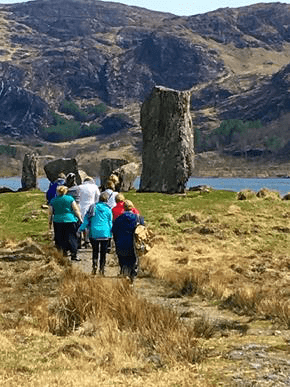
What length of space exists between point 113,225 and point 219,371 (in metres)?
7.39

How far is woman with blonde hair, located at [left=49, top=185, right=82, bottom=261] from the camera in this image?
1761cm

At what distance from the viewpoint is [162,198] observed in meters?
34.8

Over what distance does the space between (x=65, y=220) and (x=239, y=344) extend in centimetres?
947

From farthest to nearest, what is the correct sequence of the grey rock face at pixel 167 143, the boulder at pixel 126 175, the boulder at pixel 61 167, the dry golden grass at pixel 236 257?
1. the boulder at pixel 61 167
2. the boulder at pixel 126 175
3. the grey rock face at pixel 167 143
4. the dry golden grass at pixel 236 257

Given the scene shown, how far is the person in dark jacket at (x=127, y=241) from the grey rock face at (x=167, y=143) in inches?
939

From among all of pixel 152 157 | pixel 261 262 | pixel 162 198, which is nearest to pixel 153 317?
pixel 261 262

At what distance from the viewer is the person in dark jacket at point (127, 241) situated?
14.4m

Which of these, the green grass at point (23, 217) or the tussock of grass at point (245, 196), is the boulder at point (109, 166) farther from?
the tussock of grass at point (245, 196)

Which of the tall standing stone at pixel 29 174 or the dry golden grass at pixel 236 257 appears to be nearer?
the dry golden grass at pixel 236 257

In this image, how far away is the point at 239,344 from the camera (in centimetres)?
904

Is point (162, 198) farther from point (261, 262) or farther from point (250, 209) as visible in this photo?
point (261, 262)

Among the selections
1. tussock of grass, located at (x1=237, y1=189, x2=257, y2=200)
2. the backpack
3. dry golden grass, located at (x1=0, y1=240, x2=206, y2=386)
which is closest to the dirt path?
dry golden grass, located at (x1=0, y1=240, x2=206, y2=386)

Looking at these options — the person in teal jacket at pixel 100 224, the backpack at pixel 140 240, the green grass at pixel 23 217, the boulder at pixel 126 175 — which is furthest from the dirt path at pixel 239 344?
the boulder at pixel 126 175

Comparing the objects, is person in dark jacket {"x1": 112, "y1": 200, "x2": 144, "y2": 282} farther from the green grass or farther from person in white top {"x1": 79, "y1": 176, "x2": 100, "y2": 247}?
the green grass
